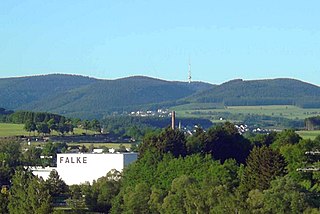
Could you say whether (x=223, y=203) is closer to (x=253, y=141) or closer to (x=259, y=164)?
(x=259, y=164)

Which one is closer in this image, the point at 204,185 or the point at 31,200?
the point at 204,185


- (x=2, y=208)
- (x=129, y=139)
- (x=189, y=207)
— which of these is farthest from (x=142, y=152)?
(x=129, y=139)

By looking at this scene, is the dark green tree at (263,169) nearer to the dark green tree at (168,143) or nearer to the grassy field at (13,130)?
the dark green tree at (168,143)

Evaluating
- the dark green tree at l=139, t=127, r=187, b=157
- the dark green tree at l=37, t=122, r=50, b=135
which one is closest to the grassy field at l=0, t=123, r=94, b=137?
the dark green tree at l=37, t=122, r=50, b=135

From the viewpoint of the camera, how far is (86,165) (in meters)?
107

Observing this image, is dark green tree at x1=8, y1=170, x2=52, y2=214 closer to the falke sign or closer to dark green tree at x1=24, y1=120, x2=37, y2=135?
the falke sign

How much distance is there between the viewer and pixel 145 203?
231ft

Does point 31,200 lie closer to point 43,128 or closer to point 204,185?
point 204,185

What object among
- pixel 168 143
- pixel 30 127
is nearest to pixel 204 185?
pixel 168 143

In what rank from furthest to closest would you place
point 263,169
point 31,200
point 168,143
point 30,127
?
point 30,127 < point 168,143 < point 263,169 < point 31,200

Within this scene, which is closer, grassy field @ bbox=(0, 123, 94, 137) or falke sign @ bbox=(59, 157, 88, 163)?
falke sign @ bbox=(59, 157, 88, 163)

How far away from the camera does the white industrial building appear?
104656 mm

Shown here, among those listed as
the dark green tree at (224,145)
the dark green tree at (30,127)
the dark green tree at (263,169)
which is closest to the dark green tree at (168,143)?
the dark green tree at (224,145)

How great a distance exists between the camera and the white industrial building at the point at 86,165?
4120 inches
